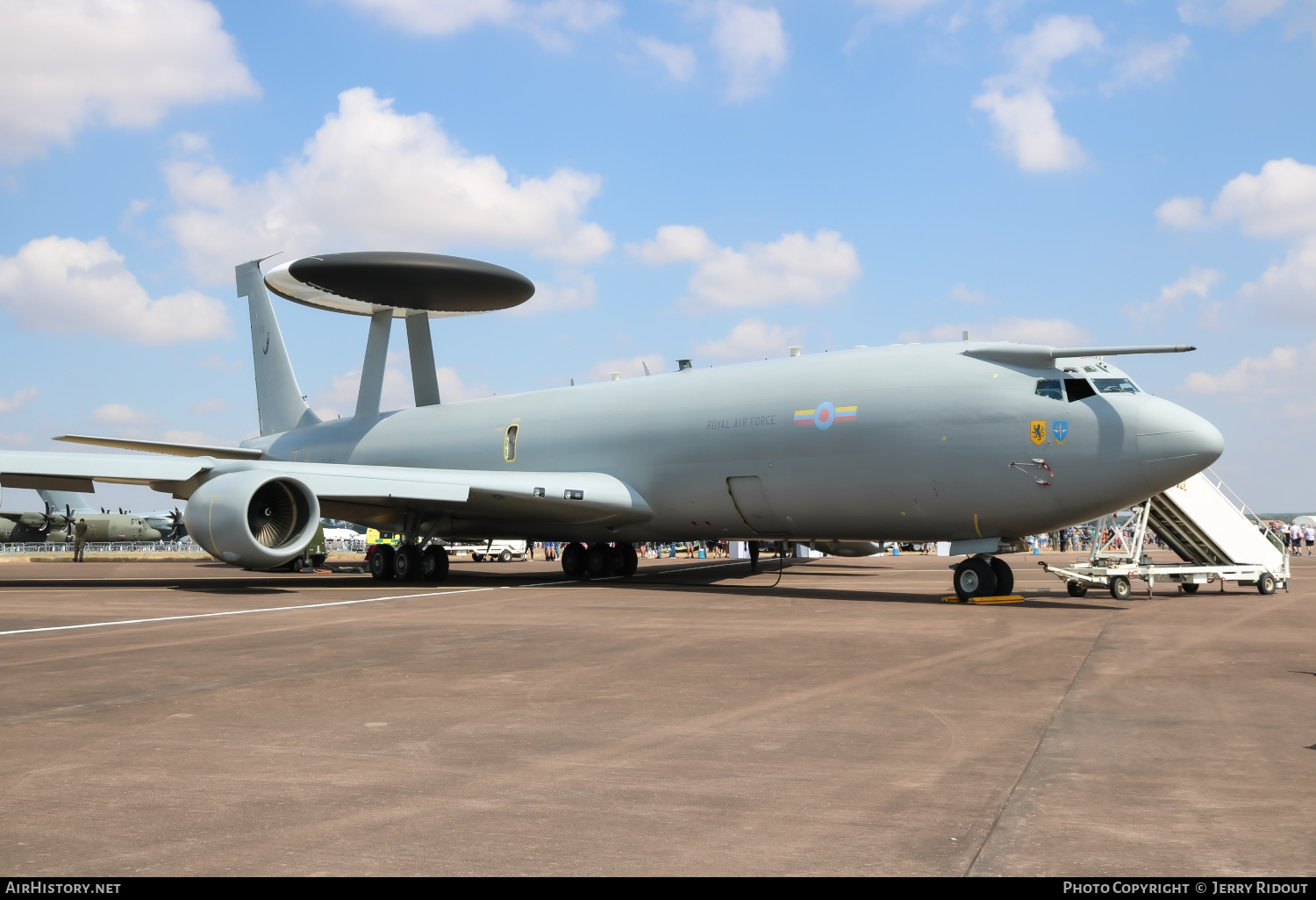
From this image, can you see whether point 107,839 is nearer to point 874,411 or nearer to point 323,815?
point 323,815

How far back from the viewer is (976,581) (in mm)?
17250

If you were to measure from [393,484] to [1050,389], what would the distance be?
12.6m

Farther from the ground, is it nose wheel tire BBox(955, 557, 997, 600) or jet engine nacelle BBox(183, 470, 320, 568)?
jet engine nacelle BBox(183, 470, 320, 568)

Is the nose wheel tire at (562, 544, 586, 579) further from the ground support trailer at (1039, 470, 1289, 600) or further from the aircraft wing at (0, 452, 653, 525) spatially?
the ground support trailer at (1039, 470, 1289, 600)

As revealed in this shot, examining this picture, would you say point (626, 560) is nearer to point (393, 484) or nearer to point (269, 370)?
point (393, 484)

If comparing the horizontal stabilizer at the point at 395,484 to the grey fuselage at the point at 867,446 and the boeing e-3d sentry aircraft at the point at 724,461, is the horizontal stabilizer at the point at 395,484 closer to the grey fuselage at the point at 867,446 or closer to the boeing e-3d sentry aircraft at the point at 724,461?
the boeing e-3d sentry aircraft at the point at 724,461

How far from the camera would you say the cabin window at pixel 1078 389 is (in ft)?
53.0

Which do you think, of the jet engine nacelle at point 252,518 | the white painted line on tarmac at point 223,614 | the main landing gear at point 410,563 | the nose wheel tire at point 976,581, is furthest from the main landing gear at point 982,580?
the main landing gear at point 410,563

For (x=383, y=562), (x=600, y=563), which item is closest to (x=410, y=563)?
(x=383, y=562)

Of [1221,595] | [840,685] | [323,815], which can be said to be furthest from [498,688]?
[1221,595]

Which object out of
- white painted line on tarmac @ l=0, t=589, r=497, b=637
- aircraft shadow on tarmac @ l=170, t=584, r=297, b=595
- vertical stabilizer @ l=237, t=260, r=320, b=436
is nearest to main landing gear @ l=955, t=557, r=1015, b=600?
white painted line on tarmac @ l=0, t=589, r=497, b=637

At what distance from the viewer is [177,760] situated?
5539 mm

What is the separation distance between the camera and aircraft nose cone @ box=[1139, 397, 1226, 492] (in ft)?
50.4

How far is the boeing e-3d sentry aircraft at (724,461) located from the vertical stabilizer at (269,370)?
16.8 ft
